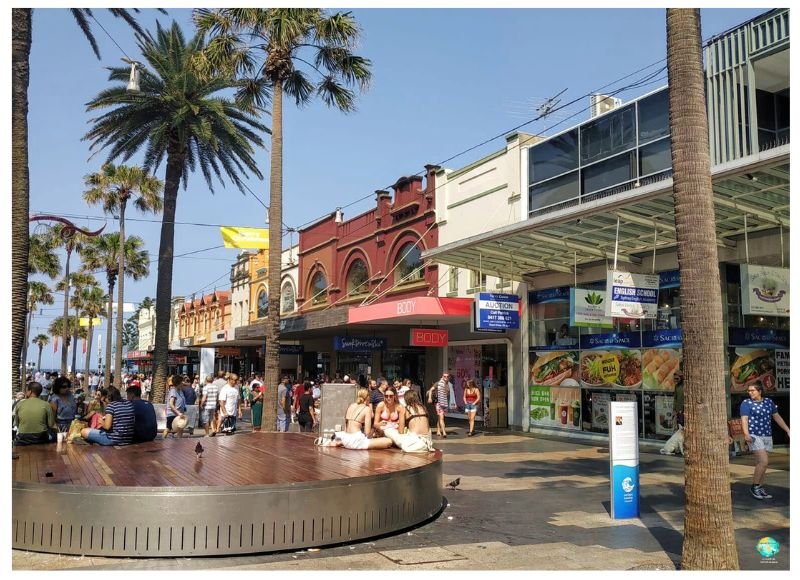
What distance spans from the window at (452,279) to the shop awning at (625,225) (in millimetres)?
3811

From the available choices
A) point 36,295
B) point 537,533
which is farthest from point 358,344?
point 36,295

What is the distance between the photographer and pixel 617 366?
18.5m

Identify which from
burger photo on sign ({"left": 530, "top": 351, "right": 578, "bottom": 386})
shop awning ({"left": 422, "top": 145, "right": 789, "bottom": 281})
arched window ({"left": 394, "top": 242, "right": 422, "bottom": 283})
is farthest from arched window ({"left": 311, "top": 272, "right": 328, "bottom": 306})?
burger photo on sign ({"left": 530, "top": 351, "right": 578, "bottom": 386})

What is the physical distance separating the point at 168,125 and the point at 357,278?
1046cm

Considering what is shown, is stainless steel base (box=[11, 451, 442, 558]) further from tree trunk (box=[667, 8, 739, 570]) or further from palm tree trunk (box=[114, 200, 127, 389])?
palm tree trunk (box=[114, 200, 127, 389])

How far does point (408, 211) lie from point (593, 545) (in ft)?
67.2

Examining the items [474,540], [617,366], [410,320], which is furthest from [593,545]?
[410,320]

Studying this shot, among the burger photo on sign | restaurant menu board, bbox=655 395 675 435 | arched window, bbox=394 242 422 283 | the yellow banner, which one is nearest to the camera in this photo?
restaurant menu board, bbox=655 395 675 435

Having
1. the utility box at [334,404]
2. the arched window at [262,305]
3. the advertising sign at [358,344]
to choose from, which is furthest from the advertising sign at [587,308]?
the arched window at [262,305]

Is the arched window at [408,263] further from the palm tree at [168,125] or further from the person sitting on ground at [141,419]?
the person sitting on ground at [141,419]

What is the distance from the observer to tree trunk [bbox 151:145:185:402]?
82.3 ft

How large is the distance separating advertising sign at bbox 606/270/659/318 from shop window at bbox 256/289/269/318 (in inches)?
1224

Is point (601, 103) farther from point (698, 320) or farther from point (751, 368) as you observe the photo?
point (698, 320)

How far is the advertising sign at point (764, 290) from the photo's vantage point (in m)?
13.1
